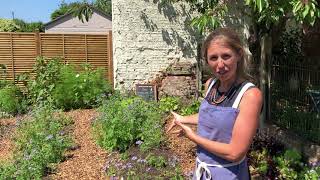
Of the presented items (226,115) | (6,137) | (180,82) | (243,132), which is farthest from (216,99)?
(180,82)

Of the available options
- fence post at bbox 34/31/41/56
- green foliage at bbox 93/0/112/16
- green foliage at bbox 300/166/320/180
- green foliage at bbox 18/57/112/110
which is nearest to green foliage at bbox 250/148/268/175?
green foliage at bbox 300/166/320/180

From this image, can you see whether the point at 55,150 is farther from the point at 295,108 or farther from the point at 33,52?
the point at 33,52

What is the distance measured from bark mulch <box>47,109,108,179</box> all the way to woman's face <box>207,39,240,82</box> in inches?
142

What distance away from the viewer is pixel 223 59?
221cm

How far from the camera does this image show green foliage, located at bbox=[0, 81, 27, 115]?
9.97 metres

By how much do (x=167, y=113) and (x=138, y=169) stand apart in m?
3.50

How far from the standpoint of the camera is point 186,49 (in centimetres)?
1059

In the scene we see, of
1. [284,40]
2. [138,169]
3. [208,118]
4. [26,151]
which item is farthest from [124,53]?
[208,118]

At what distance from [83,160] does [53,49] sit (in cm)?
557

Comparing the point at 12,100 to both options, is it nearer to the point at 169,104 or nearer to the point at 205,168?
the point at 169,104

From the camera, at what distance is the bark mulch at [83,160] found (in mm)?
5681

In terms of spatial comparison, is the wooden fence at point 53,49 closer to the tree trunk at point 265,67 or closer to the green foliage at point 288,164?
the tree trunk at point 265,67

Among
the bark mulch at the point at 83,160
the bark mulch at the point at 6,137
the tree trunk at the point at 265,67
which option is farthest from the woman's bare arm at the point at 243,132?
the bark mulch at the point at 6,137

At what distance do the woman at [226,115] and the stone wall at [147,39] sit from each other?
806 cm
